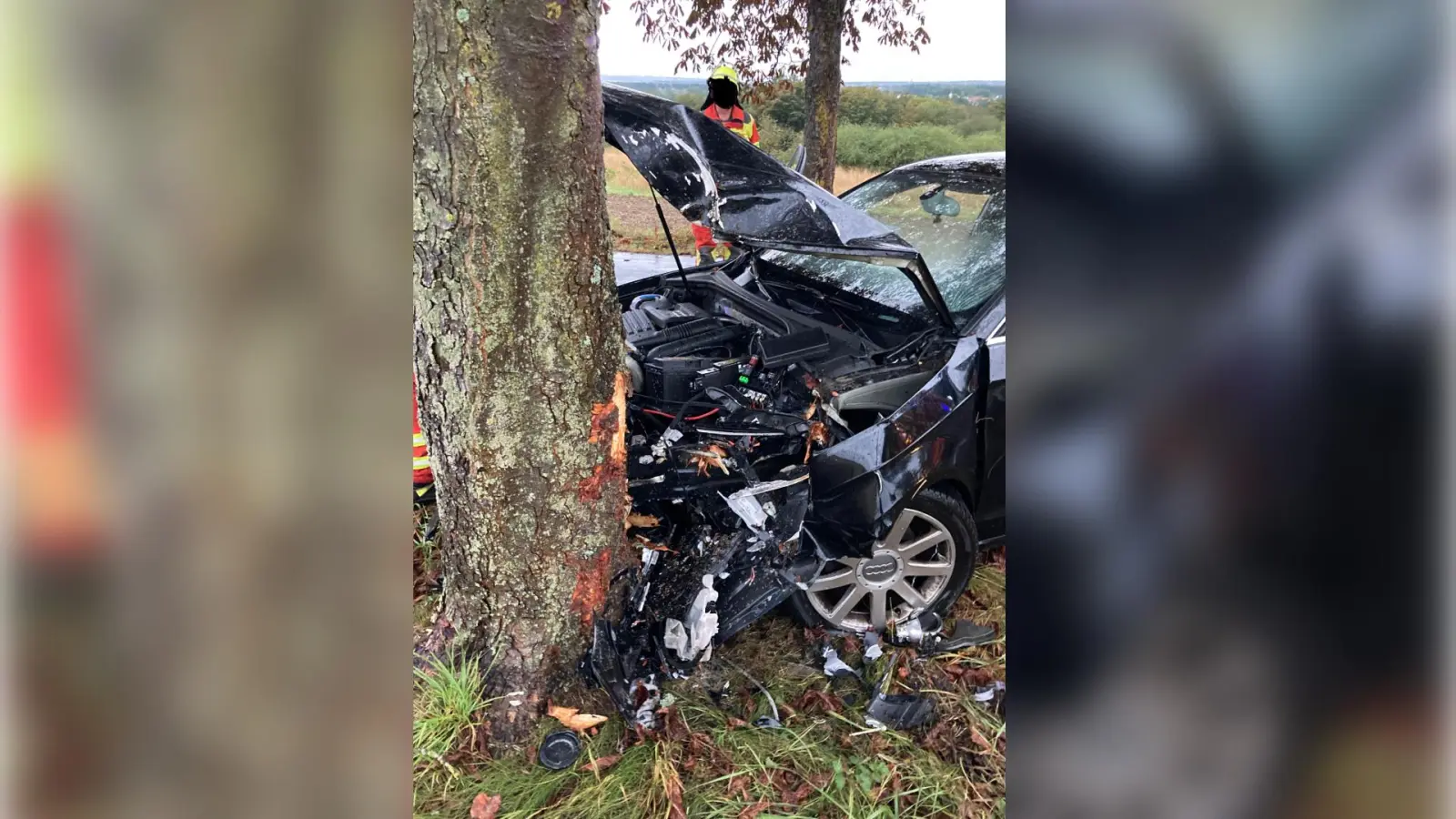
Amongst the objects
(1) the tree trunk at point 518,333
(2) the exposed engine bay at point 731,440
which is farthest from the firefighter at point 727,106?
(1) the tree trunk at point 518,333

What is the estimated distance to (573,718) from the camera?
256 cm

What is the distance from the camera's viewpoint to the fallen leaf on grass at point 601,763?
2418mm

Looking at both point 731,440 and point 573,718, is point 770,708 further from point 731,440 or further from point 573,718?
point 731,440

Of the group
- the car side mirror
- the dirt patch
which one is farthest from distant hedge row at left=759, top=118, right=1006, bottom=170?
the car side mirror

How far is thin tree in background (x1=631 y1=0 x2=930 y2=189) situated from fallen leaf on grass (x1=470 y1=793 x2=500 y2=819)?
22.1 ft

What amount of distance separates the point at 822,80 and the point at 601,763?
269 inches

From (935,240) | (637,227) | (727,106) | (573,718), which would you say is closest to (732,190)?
(935,240)

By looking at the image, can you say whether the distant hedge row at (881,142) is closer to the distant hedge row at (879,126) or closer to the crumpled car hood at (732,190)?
the distant hedge row at (879,126)
